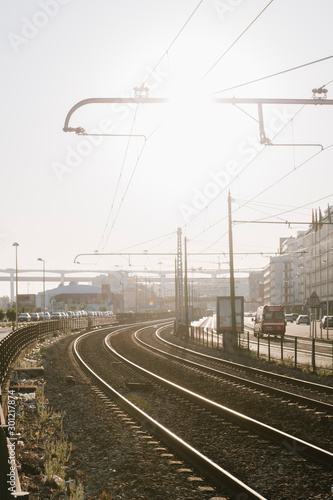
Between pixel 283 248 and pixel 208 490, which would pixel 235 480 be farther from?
pixel 283 248

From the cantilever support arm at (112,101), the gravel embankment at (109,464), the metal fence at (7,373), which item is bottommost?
the gravel embankment at (109,464)

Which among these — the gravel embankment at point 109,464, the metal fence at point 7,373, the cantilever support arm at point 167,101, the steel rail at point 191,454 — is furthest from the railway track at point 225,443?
the cantilever support arm at point 167,101

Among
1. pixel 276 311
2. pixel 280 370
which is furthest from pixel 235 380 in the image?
pixel 276 311

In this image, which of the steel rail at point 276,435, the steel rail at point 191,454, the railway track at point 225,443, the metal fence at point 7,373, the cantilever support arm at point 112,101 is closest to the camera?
the metal fence at point 7,373

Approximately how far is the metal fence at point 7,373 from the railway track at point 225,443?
10.00 feet

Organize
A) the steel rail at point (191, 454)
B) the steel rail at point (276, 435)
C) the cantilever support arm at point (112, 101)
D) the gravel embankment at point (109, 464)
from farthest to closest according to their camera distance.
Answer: the cantilever support arm at point (112, 101) → the steel rail at point (276, 435) → the gravel embankment at point (109, 464) → the steel rail at point (191, 454)

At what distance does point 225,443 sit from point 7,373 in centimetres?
1257

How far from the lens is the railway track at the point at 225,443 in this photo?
9234 millimetres

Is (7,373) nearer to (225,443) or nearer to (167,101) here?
(225,443)

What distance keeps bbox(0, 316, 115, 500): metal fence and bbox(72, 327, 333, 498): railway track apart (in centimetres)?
305

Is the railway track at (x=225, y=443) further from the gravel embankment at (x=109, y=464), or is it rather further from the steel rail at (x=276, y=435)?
the gravel embankment at (x=109, y=464)

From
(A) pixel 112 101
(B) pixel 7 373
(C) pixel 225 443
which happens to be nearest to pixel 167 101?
(A) pixel 112 101

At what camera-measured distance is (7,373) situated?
73.3 ft

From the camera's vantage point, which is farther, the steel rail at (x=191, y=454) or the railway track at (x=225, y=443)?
the railway track at (x=225, y=443)
